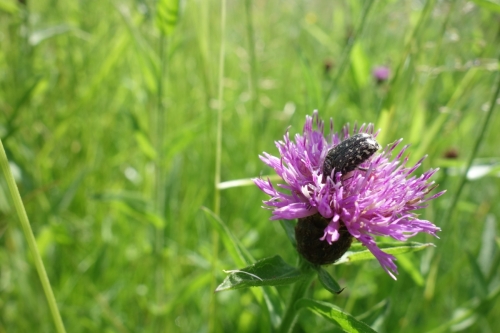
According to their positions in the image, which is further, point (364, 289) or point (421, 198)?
point (364, 289)

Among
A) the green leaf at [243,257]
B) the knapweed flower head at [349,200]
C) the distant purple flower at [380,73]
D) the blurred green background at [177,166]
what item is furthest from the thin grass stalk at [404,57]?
the distant purple flower at [380,73]

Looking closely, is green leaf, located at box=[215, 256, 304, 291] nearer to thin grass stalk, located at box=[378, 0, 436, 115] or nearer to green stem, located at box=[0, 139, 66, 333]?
green stem, located at box=[0, 139, 66, 333]

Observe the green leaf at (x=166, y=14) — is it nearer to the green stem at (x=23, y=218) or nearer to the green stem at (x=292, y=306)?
the green stem at (x=23, y=218)

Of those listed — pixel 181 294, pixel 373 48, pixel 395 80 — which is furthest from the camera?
pixel 373 48

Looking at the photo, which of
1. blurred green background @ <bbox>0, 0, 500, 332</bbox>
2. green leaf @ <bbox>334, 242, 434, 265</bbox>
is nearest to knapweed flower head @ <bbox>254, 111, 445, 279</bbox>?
green leaf @ <bbox>334, 242, 434, 265</bbox>

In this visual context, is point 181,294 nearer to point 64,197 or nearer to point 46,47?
point 64,197

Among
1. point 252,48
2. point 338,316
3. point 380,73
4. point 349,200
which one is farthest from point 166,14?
point 380,73

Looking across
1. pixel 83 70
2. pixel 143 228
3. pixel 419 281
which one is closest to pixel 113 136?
pixel 83 70
